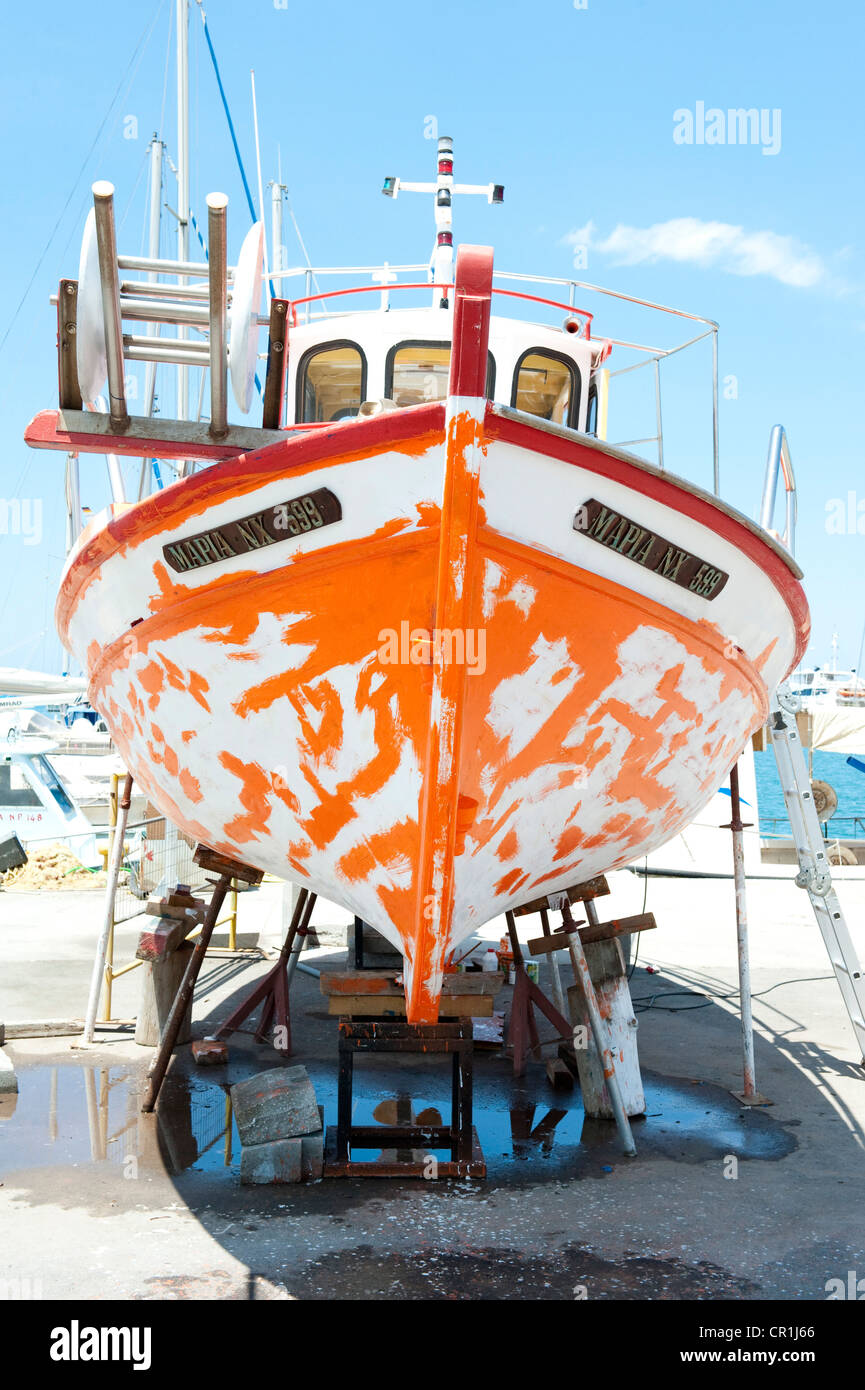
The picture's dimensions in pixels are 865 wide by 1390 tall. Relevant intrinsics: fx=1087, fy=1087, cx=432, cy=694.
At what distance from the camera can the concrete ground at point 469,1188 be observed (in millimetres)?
4242

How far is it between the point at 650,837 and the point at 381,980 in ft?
5.18

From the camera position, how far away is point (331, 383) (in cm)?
621

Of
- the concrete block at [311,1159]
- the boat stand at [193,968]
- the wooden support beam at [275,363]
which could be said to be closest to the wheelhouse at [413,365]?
the wooden support beam at [275,363]

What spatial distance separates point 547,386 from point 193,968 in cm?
404

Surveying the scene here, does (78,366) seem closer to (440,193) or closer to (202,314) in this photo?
(202,314)

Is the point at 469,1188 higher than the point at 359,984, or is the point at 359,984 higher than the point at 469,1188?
the point at 359,984

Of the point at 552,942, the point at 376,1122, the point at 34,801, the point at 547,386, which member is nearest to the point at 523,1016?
the point at 552,942

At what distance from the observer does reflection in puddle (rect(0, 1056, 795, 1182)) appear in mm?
5582

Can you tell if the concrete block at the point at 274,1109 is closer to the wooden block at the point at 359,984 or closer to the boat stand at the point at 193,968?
the wooden block at the point at 359,984

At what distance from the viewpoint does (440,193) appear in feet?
27.9

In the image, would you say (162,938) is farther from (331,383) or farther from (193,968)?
(331,383)

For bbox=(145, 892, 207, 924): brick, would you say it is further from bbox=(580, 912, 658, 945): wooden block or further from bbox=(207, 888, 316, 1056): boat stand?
bbox=(580, 912, 658, 945): wooden block

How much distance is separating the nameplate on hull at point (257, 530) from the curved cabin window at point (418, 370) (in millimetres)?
2127
